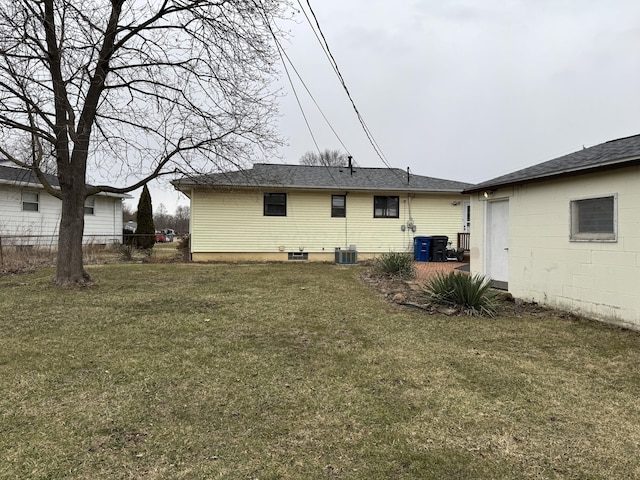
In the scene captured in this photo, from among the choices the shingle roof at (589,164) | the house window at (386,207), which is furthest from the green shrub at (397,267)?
the house window at (386,207)

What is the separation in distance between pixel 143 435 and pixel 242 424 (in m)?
0.67

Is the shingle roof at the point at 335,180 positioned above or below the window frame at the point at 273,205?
above

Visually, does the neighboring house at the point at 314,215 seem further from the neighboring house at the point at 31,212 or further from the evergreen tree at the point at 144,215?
the evergreen tree at the point at 144,215

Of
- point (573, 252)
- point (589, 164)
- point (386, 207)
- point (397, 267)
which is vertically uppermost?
point (386, 207)

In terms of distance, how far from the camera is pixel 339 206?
15.7 m

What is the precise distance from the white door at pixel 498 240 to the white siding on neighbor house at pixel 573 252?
0.27m

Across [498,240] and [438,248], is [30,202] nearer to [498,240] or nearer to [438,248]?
[438,248]

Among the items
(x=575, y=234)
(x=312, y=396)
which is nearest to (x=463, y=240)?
(x=575, y=234)

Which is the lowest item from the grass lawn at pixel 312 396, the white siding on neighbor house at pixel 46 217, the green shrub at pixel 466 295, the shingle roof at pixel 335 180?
the grass lawn at pixel 312 396

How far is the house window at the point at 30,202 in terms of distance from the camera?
1666 cm

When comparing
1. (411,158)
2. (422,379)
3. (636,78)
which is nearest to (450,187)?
(636,78)

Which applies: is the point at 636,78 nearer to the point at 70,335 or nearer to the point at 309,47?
the point at 309,47

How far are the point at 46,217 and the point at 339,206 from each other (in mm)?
13429

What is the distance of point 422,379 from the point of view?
3.75m
